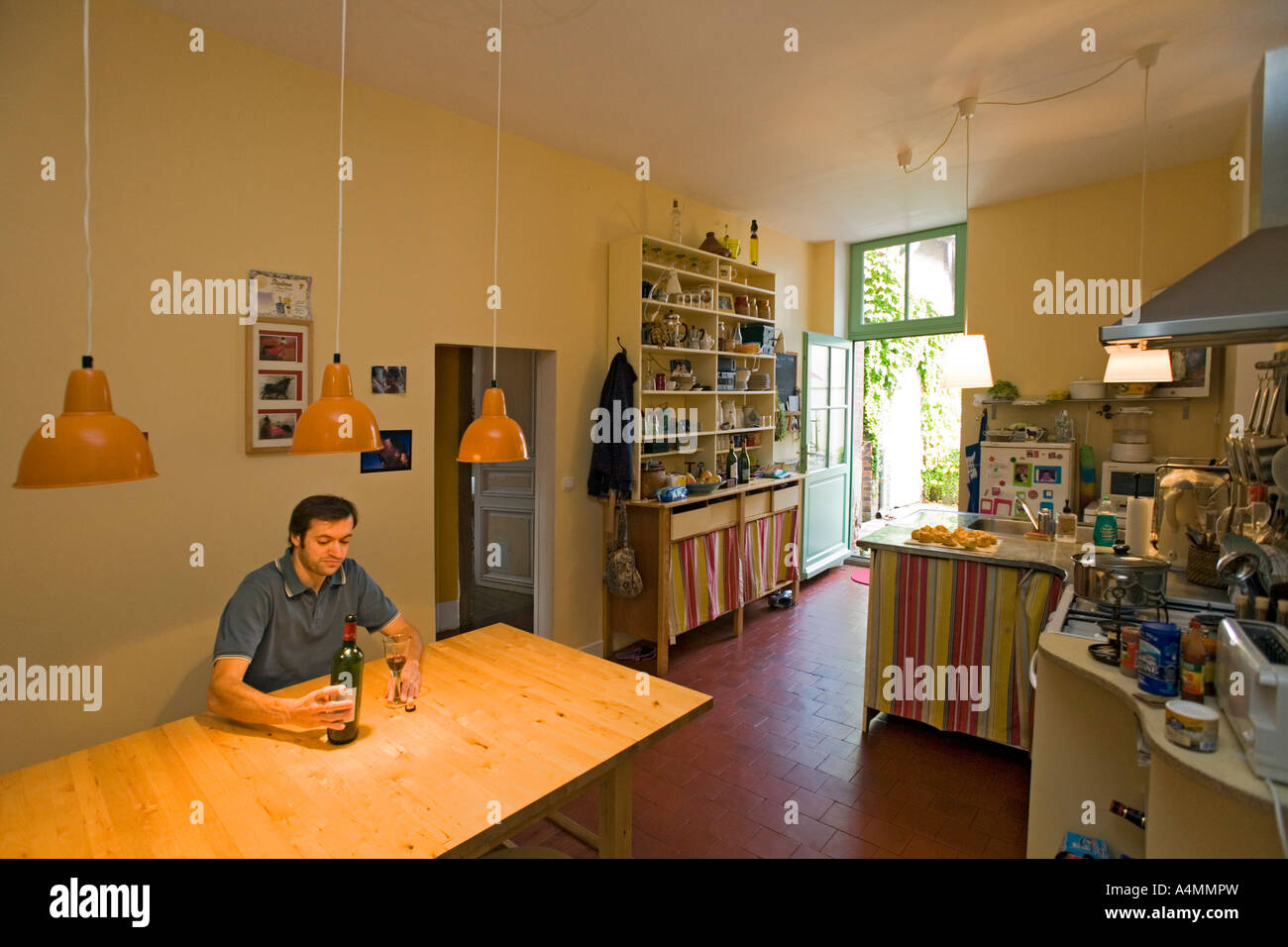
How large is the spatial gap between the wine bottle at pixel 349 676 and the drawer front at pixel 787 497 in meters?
Answer: 4.14

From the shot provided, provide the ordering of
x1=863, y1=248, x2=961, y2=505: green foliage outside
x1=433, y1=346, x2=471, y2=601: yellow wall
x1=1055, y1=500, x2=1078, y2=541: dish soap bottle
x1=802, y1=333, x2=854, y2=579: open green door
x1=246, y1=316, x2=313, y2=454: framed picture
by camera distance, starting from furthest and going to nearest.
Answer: x1=863, y1=248, x2=961, y2=505: green foliage outside
x1=802, y1=333, x2=854, y2=579: open green door
x1=433, y1=346, x2=471, y2=601: yellow wall
x1=1055, y1=500, x2=1078, y2=541: dish soap bottle
x1=246, y1=316, x2=313, y2=454: framed picture

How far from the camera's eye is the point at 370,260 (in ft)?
10.6

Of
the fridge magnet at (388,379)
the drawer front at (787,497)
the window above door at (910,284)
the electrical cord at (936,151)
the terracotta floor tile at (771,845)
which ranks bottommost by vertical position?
the terracotta floor tile at (771,845)

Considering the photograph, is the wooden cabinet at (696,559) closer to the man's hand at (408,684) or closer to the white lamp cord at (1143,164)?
the man's hand at (408,684)

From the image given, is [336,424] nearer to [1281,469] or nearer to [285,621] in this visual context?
[285,621]

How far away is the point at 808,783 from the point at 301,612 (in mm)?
2266

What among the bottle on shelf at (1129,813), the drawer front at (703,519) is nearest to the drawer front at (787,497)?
the drawer front at (703,519)

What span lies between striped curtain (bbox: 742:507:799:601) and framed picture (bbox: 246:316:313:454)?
3.25 m

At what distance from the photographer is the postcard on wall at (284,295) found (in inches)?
113

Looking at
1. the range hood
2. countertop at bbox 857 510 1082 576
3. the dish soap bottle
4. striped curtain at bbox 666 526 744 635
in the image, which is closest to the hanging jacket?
striped curtain at bbox 666 526 744 635

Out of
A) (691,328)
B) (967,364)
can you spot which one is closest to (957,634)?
(967,364)

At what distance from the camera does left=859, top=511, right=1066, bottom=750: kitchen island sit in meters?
3.10

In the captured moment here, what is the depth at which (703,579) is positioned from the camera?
4676 mm

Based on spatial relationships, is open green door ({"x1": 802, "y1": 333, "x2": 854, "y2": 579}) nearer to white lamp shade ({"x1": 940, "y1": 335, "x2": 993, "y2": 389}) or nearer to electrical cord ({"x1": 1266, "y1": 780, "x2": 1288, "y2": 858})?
white lamp shade ({"x1": 940, "y1": 335, "x2": 993, "y2": 389})
